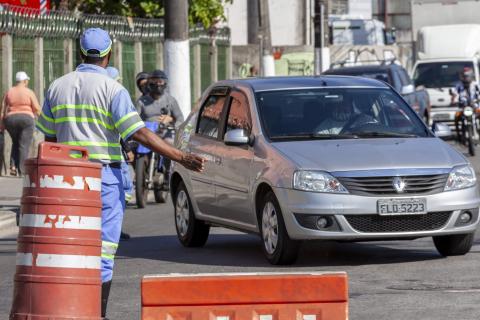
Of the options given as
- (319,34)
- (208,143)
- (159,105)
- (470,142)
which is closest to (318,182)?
(208,143)

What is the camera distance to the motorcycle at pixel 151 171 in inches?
780

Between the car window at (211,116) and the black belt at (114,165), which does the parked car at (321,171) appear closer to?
the car window at (211,116)

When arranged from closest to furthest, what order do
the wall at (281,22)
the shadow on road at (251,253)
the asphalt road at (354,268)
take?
the asphalt road at (354,268) → the shadow on road at (251,253) → the wall at (281,22)

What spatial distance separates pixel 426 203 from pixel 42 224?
5.57 m

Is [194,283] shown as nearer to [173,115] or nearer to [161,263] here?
[161,263]

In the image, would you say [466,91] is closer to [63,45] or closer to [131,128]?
[63,45]

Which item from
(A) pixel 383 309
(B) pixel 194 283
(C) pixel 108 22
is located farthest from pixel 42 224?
(C) pixel 108 22

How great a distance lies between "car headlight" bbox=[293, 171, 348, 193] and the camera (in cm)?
1267

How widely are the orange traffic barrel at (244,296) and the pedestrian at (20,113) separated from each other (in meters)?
17.2

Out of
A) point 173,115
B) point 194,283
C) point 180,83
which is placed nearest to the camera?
point 194,283

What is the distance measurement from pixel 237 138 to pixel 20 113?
1120cm

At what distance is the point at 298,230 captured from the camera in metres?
12.7

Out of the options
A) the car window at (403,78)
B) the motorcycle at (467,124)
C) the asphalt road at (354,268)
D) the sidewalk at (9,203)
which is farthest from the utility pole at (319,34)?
the asphalt road at (354,268)

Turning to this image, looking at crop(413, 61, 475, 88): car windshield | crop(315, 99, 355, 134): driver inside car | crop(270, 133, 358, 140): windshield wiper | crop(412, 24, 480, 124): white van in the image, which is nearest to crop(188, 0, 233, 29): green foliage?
crop(413, 61, 475, 88): car windshield
